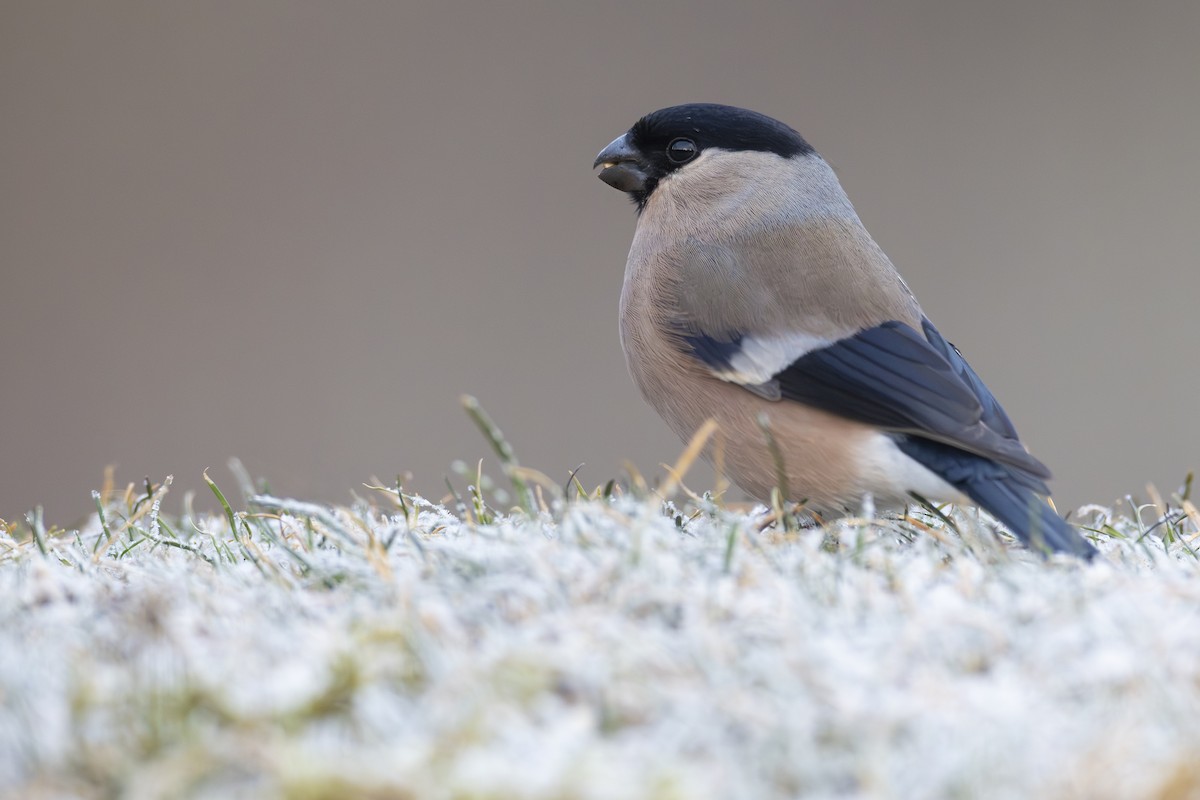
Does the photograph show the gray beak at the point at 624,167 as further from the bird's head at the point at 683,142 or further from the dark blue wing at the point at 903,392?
the dark blue wing at the point at 903,392

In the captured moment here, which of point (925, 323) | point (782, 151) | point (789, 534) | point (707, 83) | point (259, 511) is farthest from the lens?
point (707, 83)

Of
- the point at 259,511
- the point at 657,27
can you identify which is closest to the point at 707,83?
the point at 657,27

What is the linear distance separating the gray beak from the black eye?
0.10 metres

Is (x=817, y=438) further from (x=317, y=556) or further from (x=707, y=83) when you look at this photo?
(x=707, y=83)

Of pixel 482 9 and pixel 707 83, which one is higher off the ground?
pixel 482 9

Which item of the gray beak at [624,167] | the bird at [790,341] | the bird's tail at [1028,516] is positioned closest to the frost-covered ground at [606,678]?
the bird's tail at [1028,516]

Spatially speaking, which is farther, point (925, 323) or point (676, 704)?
point (925, 323)

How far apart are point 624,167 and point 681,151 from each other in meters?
0.18

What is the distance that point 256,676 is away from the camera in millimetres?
1247

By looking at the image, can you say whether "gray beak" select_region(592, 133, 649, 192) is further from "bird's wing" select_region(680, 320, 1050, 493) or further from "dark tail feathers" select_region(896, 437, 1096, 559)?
"dark tail feathers" select_region(896, 437, 1096, 559)

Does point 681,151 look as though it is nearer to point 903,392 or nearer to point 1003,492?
point 903,392

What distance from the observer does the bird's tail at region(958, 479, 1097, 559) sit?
6.28ft

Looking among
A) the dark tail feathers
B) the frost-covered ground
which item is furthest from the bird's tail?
the frost-covered ground

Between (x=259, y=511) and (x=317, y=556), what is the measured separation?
84 cm
